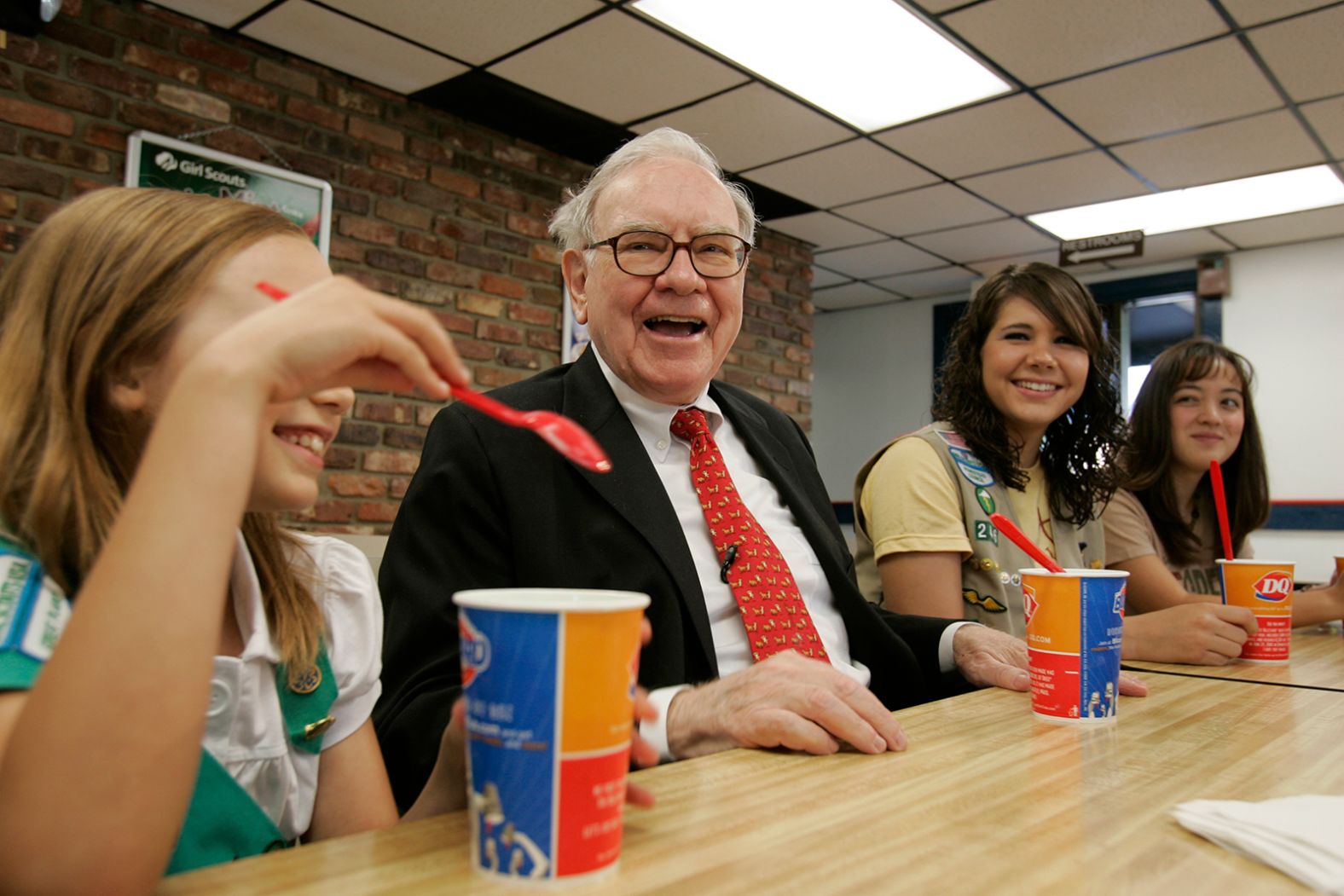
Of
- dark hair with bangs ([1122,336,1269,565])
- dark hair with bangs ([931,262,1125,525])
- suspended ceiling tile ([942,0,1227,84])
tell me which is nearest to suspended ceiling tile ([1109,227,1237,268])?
suspended ceiling tile ([942,0,1227,84])

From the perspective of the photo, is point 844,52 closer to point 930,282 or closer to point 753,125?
point 753,125

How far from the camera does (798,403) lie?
5.65 meters

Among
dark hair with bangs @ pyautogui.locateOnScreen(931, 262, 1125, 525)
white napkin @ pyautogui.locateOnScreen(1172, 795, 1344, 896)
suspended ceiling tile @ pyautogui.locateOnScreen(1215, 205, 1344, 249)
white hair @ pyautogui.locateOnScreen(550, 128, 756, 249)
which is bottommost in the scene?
white napkin @ pyautogui.locateOnScreen(1172, 795, 1344, 896)

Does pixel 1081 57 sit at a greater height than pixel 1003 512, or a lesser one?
greater

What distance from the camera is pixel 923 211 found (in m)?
5.00

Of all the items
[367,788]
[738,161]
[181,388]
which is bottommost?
[367,788]

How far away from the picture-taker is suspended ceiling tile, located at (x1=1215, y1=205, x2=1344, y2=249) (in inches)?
195

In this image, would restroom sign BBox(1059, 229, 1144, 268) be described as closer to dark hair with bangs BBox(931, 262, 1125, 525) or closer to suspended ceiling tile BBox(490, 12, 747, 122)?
suspended ceiling tile BBox(490, 12, 747, 122)

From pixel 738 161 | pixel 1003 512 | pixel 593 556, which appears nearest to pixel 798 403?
pixel 738 161

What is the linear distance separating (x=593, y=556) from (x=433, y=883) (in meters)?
0.70

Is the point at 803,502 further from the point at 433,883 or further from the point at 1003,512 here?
the point at 433,883

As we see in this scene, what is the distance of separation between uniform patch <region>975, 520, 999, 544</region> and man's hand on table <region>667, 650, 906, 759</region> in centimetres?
101

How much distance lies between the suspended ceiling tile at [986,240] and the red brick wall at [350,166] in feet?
7.61

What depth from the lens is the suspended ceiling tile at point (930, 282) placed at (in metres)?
6.29
